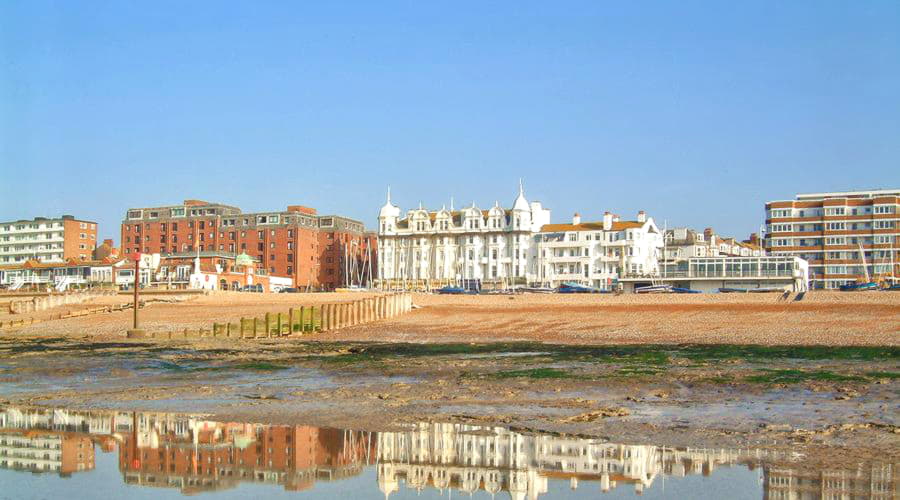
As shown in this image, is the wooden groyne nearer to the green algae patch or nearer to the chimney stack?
the green algae patch

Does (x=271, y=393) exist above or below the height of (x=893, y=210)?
below

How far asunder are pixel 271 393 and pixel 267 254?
13043 centimetres

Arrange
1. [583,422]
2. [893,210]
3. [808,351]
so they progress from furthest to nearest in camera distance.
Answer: [893,210] < [808,351] < [583,422]

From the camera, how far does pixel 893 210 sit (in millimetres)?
121688

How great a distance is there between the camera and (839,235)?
12531 cm

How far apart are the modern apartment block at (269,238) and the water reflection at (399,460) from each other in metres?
129

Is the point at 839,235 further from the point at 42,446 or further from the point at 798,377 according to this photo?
the point at 42,446

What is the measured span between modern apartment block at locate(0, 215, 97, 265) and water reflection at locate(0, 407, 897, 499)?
561 feet

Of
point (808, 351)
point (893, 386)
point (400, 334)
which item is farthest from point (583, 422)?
point (400, 334)

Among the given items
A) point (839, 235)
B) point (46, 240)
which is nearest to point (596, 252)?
point (839, 235)

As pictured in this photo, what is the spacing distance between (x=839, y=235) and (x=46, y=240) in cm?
14079

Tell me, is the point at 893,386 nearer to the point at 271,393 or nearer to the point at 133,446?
the point at 271,393

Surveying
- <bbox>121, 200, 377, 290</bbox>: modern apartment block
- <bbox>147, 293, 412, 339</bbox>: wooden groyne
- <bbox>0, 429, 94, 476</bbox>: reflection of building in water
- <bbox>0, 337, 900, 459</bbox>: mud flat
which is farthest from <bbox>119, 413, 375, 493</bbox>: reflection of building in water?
<bbox>121, 200, 377, 290</bbox>: modern apartment block

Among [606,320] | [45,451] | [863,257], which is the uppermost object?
[863,257]
